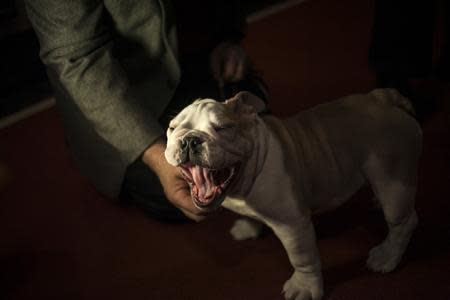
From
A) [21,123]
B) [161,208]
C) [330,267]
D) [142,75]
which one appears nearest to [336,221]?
[330,267]

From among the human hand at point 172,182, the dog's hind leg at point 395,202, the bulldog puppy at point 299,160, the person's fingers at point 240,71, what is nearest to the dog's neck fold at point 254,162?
the bulldog puppy at point 299,160

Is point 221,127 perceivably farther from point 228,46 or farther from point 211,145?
point 228,46

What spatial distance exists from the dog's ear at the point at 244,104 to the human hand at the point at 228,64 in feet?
1.66

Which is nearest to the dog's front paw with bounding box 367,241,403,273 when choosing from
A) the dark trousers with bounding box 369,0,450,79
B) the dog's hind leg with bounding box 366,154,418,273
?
the dog's hind leg with bounding box 366,154,418,273

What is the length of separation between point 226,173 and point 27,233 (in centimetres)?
93

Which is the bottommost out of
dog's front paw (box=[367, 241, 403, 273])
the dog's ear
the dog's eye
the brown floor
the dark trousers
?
the brown floor

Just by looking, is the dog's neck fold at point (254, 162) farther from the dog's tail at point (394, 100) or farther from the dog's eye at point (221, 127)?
the dog's tail at point (394, 100)

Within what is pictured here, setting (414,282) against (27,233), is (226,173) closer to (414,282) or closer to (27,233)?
(414,282)

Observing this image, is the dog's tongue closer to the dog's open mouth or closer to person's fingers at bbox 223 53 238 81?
the dog's open mouth

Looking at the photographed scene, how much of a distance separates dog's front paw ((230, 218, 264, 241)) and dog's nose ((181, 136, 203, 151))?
1.90 ft

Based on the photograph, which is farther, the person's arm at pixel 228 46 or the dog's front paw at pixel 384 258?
the person's arm at pixel 228 46

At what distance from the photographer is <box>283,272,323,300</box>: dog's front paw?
113 centimetres

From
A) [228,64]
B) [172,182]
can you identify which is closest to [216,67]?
[228,64]

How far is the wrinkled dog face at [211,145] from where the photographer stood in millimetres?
850
